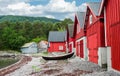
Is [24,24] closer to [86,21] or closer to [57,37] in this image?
[57,37]

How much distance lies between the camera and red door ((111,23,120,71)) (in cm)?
1602

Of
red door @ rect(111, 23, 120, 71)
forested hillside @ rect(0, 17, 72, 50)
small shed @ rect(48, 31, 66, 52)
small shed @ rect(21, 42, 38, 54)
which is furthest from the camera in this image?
forested hillside @ rect(0, 17, 72, 50)

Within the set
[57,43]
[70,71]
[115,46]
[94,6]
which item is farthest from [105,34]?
[57,43]

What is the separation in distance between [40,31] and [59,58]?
88.5 metres

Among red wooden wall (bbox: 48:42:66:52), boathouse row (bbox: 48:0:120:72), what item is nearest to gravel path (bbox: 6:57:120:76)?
boathouse row (bbox: 48:0:120:72)

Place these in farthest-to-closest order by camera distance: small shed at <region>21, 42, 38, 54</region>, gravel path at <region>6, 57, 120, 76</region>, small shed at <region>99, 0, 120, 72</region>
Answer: small shed at <region>21, 42, 38, 54</region>
gravel path at <region>6, 57, 120, 76</region>
small shed at <region>99, 0, 120, 72</region>

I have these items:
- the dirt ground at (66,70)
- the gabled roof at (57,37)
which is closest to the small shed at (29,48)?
the gabled roof at (57,37)

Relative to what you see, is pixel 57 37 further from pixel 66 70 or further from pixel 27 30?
pixel 27 30

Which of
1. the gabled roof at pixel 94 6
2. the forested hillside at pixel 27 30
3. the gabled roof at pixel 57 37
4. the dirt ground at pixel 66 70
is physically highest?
the forested hillside at pixel 27 30

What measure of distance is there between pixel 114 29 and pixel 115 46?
1133mm

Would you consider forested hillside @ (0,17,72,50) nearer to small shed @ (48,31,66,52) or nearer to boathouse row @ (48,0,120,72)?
small shed @ (48,31,66,52)

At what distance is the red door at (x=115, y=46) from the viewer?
52.6ft

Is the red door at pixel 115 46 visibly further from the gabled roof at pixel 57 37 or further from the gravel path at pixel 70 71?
the gabled roof at pixel 57 37

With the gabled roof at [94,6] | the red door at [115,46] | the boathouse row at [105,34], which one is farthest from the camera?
the gabled roof at [94,6]
